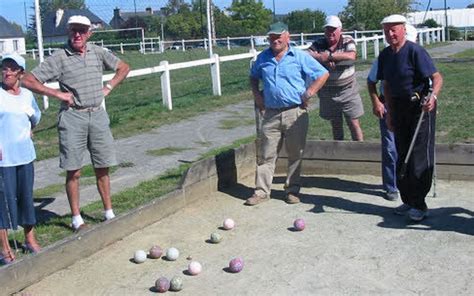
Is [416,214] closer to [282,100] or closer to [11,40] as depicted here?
[282,100]

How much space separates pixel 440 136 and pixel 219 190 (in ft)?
11.1

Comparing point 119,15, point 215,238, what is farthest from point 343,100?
point 119,15

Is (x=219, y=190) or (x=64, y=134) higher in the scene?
(x=64, y=134)

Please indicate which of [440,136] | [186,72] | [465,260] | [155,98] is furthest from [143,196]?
[186,72]

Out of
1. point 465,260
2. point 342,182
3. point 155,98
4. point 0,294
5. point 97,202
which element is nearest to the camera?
point 0,294

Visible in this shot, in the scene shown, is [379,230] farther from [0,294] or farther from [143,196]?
[0,294]

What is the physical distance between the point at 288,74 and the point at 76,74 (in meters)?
2.04

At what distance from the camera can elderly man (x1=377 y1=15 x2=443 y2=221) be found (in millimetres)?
5836

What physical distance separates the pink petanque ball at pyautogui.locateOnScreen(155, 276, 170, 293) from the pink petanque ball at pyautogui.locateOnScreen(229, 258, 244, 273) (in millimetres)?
517

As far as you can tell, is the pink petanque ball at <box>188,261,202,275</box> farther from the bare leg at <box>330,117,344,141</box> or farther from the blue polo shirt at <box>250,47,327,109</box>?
the bare leg at <box>330,117,344,141</box>

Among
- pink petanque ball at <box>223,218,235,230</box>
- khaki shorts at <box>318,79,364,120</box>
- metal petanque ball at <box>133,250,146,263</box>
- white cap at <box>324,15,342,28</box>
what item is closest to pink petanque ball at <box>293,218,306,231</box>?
pink petanque ball at <box>223,218,235,230</box>

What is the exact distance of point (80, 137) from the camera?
5.93m

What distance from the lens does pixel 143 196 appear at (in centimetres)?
718

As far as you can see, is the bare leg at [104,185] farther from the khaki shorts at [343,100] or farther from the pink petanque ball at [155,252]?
the khaki shorts at [343,100]
